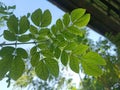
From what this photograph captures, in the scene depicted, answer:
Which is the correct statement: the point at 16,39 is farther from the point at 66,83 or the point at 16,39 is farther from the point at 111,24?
the point at 111,24

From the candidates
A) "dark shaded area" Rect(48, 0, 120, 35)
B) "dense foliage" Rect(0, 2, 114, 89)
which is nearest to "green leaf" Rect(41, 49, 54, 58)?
"dense foliage" Rect(0, 2, 114, 89)

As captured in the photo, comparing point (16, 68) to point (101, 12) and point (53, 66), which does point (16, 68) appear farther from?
point (101, 12)

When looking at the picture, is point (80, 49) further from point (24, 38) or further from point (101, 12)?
point (101, 12)

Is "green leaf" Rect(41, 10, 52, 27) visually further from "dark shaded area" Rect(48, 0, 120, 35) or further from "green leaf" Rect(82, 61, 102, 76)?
"dark shaded area" Rect(48, 0, 120, 35)

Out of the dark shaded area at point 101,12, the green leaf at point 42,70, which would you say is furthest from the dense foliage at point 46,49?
the dark shaded area at point 101,12

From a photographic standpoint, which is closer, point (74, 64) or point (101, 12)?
point (74, 64)

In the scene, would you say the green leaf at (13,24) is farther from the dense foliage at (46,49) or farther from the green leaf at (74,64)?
the green leaf at (74,64)

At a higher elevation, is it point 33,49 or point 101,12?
point 33,49

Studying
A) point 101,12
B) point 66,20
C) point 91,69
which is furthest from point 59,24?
point 101,12
